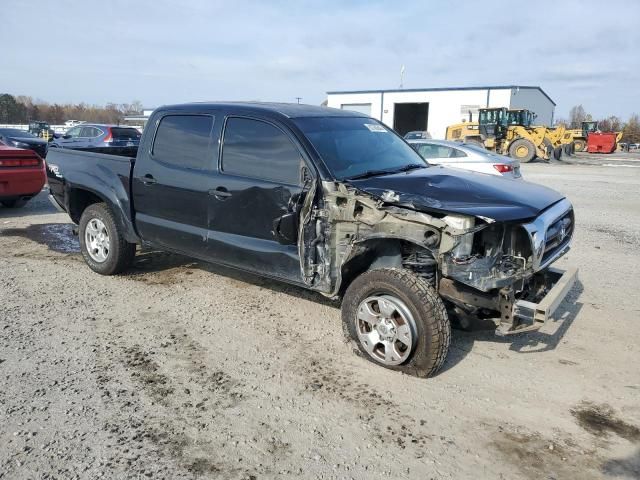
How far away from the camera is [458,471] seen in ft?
9.12

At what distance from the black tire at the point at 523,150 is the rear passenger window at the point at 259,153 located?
25.1 meters

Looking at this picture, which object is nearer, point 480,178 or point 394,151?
point 480,178

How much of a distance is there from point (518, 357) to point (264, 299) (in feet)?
8.18

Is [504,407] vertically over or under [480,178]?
under

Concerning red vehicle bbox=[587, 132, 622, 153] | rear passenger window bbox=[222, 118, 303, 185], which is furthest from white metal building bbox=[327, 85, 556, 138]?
rear passenger window bbox=[222, 118, 303, 185]

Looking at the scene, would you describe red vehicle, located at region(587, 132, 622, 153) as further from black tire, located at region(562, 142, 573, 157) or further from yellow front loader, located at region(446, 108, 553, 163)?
yellow front loader, located at region(446, 108, 553, 163)

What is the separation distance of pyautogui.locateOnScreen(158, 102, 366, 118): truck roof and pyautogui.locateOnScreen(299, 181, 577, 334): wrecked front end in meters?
0.99

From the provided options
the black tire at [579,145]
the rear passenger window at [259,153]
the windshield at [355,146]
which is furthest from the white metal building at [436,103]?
the rear passenger window at [259,153]

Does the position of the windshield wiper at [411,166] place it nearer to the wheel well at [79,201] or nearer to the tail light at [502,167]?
the wheel well at [79,201]

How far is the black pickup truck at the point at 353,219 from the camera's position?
3576 mm

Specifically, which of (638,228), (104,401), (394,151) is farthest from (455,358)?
(638,228)

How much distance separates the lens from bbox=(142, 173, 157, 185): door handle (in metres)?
5.19

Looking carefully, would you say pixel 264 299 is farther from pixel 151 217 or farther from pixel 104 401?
pixel 104 401

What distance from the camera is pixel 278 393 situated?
3533 millimetres
